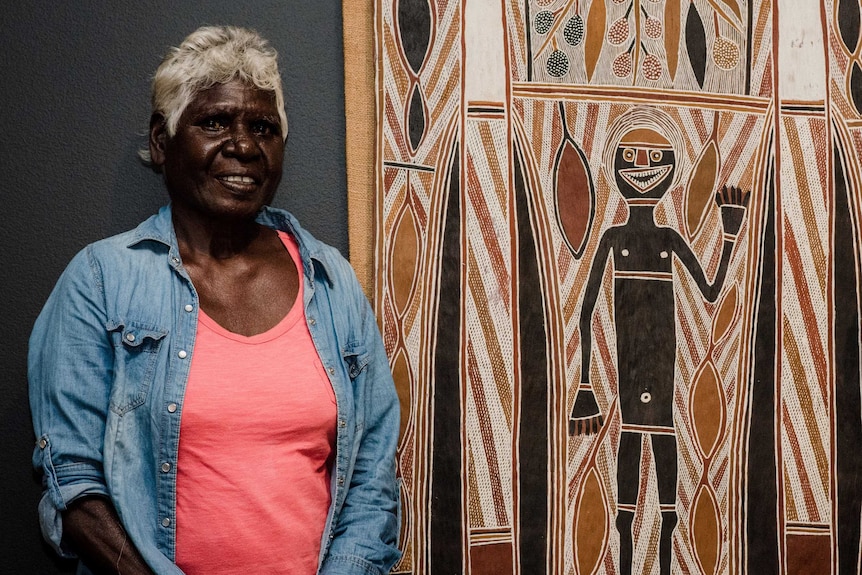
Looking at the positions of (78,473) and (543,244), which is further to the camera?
(543,244)

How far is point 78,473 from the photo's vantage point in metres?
1.44

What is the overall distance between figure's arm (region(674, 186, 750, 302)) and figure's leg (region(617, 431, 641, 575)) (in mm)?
388

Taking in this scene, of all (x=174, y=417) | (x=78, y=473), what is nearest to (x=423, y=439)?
(x=174, y=417)

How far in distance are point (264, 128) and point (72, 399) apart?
24.3 inches

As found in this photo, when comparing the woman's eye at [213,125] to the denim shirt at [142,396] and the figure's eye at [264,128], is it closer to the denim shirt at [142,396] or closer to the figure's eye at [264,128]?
the figure's eye at [264,128]

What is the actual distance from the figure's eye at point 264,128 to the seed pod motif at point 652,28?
919 mm

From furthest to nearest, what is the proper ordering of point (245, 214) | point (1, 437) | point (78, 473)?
point (1, 437) < point (245, 214) < point (78, 473)

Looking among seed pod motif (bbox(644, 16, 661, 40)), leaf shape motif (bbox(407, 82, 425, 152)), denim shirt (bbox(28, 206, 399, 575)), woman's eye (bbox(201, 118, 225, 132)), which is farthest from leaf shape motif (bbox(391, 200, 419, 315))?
seed pod motif (bbox(644, 16, 661, 40))

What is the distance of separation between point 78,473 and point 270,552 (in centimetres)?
36

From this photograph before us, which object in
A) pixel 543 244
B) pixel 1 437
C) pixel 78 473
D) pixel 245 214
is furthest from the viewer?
pixel 543 244

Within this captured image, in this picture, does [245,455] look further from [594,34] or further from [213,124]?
[594,34]

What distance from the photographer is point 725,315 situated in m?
2.01

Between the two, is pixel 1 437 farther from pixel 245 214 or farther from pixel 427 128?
pixel 427 128

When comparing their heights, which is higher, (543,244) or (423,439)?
(543,244)
